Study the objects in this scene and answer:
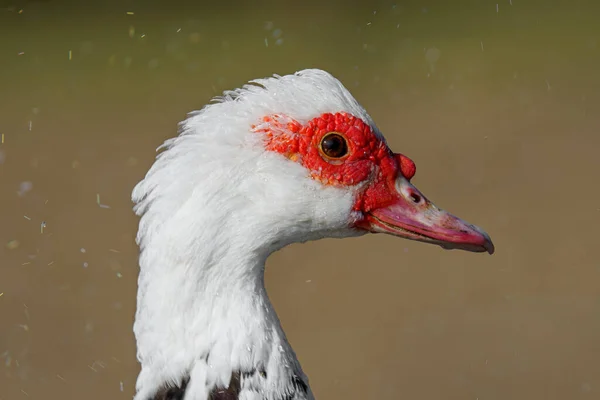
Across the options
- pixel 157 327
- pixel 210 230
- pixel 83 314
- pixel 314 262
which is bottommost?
pixel 83 314

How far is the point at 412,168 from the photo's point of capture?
264 cm

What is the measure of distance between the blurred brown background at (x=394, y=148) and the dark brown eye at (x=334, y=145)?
301 cm

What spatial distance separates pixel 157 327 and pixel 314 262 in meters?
3.88

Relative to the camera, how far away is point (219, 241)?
7.66ft

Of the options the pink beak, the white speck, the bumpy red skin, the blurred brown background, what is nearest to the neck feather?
the bumpy red skin

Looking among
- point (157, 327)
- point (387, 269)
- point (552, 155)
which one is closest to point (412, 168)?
point (157, 327)

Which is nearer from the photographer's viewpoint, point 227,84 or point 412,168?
point 412,168

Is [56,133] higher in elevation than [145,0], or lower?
lower

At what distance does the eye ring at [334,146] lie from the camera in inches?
96.5

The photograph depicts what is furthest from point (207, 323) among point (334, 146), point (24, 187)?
point (24, 187)

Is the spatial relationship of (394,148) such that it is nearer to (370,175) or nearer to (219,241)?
(370,175)

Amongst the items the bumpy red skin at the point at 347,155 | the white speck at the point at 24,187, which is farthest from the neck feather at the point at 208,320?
the white speck at the point at 24,187

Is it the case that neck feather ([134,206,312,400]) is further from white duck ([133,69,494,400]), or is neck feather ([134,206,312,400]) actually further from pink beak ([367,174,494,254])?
pink beak ([367,174,494,254])

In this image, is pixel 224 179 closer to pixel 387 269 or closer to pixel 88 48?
pixel 387 269
